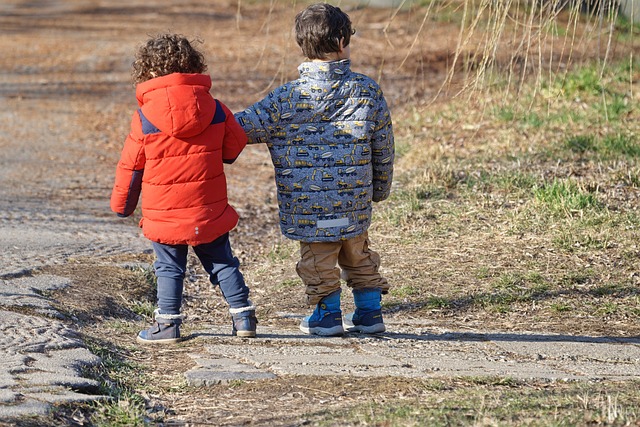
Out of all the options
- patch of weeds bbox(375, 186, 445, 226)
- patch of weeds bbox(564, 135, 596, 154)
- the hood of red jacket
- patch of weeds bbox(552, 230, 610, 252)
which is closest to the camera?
the hood of red jacket

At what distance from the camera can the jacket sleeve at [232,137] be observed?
4.30 m

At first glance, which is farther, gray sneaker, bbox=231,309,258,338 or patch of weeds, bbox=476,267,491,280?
patch of weeds, bbox=476,267,491,280

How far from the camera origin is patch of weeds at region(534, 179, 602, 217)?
6504mm

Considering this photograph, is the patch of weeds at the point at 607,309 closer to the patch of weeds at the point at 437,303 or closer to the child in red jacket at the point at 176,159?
the patch of weeds at the point at 437,303

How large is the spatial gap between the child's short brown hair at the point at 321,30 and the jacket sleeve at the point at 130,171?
0.83 m

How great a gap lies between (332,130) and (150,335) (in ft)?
4.15

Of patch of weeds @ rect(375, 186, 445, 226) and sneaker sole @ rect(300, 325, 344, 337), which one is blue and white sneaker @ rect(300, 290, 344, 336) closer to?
sneaker sole @ rect(300, 325, 344, 337)

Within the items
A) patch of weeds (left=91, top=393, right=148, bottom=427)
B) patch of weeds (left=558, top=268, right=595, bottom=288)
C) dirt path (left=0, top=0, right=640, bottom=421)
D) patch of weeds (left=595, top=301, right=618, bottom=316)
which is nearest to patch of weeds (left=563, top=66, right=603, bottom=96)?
dirt path (left=0, top=0, right=640, bottom=421)

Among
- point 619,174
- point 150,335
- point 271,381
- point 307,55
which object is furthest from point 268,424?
point 619,174

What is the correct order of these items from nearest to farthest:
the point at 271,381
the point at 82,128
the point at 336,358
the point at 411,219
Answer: the point at 271,381 < the point at 336,358 < the point at 411,219 < the point at 82,128

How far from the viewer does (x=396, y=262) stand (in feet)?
19.8

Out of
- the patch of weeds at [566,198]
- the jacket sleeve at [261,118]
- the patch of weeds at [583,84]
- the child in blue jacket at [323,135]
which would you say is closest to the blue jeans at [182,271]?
the child in blue jacket at [323,135]

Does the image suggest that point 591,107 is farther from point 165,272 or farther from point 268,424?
point 268,424

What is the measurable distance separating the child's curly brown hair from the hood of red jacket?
88mm
